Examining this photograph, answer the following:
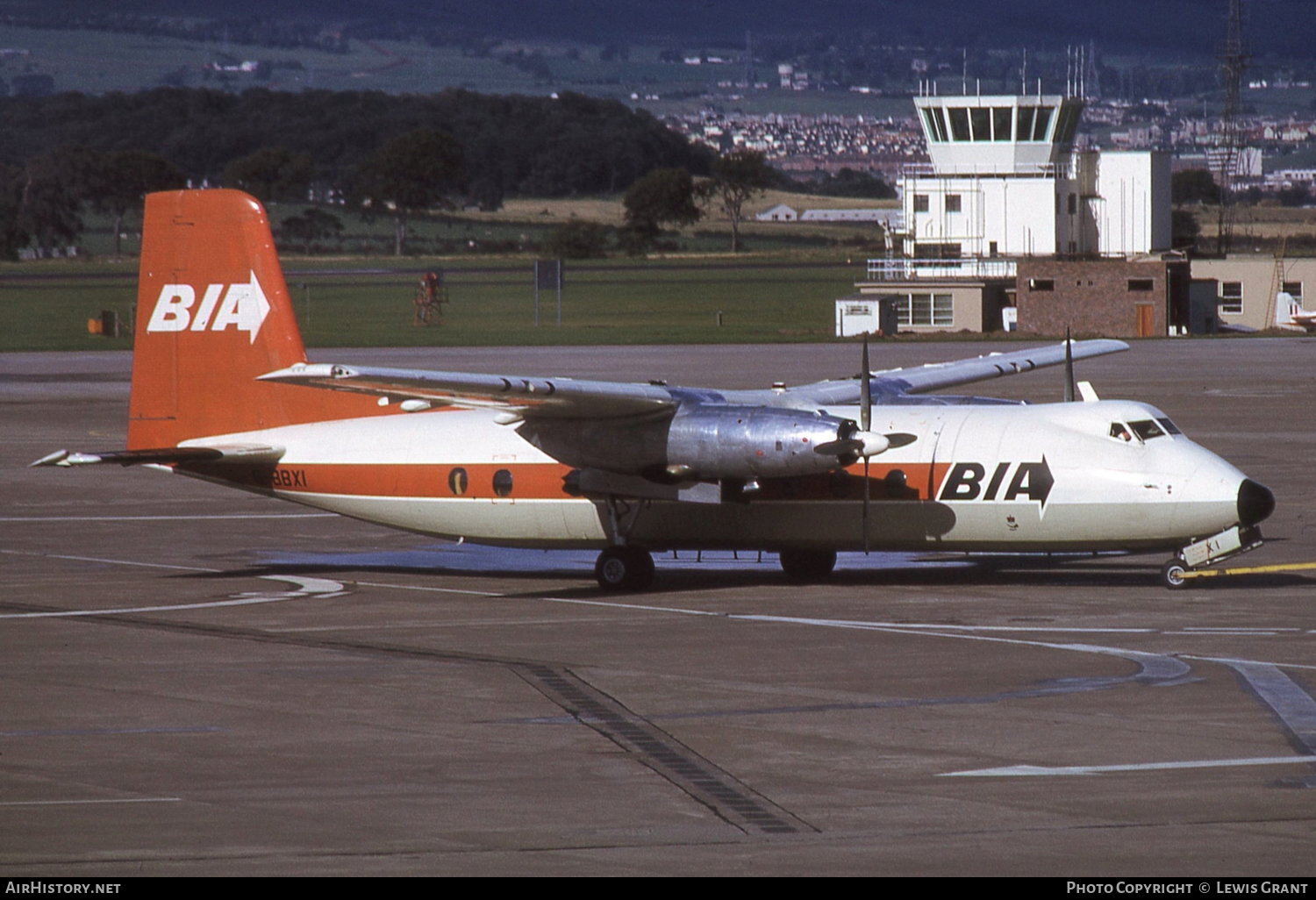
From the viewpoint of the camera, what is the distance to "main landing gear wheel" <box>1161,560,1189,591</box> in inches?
1029

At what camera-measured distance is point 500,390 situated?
79.6 ft

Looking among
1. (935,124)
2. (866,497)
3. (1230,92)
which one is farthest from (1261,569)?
(1230,92)

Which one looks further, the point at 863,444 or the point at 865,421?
the point at 865,421

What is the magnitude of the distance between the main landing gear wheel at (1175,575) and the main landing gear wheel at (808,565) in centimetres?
523

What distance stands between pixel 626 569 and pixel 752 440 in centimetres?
362

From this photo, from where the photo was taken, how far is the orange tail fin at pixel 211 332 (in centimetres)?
2919

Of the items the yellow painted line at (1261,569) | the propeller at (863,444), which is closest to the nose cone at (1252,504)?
the yellow painted line at (1261,569)

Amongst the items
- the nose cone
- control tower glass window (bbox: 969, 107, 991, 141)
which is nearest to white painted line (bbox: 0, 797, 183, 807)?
the nose cone

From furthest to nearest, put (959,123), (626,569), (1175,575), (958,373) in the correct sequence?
(959,123), (958,373), (626,569), (1175,575)

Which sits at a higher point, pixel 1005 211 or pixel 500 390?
pixel 1005 211

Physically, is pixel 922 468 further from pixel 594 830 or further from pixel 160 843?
pixel 160 843

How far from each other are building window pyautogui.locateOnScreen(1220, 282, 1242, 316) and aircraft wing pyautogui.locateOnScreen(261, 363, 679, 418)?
89777mm

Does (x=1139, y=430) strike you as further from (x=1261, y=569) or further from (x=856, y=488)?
(x=856, y=488)

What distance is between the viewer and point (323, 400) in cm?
2941
